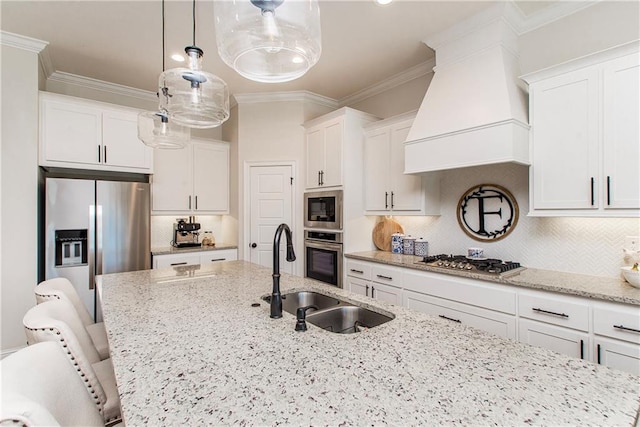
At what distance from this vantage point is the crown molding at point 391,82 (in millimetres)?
3254

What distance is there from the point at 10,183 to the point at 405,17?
368cm

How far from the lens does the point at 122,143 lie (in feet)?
11.0

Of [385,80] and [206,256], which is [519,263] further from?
[206,256]

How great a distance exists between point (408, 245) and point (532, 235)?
3.74ft

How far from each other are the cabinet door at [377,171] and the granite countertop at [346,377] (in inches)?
82.0

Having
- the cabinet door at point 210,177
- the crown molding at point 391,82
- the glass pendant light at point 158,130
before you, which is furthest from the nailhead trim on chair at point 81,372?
the crown molding at point 391,82

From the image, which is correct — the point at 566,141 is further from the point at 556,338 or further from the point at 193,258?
the point at 193,258

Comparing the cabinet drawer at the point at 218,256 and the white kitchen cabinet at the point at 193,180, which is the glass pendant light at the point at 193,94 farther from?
the cabinet drawer at the point at 218,256

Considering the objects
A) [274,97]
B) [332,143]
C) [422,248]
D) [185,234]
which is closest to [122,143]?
[185,234]

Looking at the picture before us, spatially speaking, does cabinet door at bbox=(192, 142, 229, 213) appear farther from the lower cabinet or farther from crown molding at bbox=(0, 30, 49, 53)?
crown molding at bbox=(0, 30, 49, 53)

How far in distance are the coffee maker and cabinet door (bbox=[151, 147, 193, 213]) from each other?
20 cm

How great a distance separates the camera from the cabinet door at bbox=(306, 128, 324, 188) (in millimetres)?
3715

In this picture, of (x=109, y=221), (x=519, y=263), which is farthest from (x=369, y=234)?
(x=109, y=221)

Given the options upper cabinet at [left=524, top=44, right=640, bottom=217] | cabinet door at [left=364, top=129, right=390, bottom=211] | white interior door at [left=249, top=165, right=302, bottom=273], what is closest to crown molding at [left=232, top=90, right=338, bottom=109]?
white interior door at [left=249, top=165, right=302, bottom=273]
